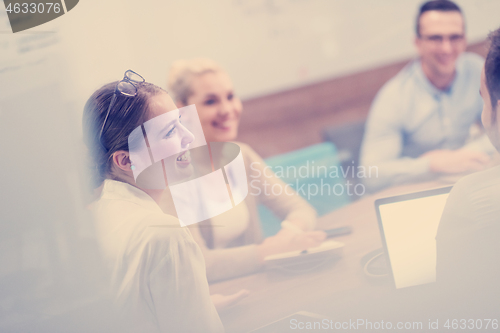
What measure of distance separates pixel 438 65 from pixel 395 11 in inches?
9.3

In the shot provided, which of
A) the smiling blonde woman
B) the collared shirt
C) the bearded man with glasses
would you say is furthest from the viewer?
the bearded man with glasses

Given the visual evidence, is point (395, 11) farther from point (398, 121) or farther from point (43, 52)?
point (43, 52)

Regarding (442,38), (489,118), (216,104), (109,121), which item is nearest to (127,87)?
(109,121)

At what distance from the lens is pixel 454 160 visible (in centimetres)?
93

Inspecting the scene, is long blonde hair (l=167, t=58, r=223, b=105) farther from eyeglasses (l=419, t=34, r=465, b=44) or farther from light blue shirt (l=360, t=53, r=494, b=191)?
eyeglasses (l=419, t=34, r=465, b=44)

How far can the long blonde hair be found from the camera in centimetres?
78

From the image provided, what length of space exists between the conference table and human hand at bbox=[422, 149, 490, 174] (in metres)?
0.11

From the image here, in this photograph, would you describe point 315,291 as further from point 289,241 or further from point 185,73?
point 185,73

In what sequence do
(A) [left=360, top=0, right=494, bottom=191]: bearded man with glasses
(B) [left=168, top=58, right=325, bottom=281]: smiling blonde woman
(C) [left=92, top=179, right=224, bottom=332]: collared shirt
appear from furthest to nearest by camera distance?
(A) [left=360, top=0, right=494, bottom=191]: bearded man with glasses < (B) [left=168, top=58, right=325, bottom=281]: smiling blonde woman < (C) [left=92, top=179, right=224, bottom=332]: collared shirt

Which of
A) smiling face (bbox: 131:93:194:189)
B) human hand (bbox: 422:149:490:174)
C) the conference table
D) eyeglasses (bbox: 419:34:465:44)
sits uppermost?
eyeglasses (bbox: 419:34:465:44)

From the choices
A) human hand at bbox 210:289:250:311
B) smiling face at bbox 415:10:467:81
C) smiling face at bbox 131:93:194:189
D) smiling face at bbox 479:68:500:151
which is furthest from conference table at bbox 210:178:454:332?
smiling face at bbox 415:10:467:81

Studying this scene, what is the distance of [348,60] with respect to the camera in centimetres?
96

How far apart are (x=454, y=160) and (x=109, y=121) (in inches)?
34.0

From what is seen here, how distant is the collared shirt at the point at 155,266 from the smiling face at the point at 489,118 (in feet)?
2.24
